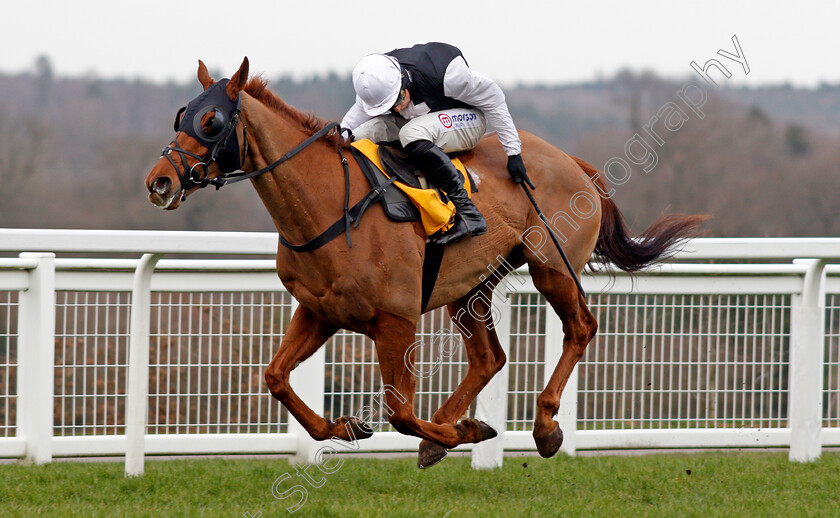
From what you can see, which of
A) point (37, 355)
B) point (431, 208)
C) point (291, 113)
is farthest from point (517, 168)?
point (37, 355)

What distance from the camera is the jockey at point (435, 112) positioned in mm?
4499

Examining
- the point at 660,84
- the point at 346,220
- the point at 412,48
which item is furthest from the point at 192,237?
the point at 660,84

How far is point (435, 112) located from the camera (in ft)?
15.6

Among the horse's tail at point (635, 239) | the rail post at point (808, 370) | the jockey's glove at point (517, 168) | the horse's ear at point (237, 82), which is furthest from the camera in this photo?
the rail post at point (808, 370)

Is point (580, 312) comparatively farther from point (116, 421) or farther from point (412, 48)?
point (116, 421)

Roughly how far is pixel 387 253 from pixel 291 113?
722mm

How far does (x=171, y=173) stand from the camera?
3.85 meters

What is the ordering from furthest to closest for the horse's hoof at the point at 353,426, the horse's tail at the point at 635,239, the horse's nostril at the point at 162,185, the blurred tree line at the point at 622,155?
Answer: the blurred tree line at the point at 622,155 → the horse's tail at the point at 635,239 → the horse's hoof at the point at 353,426 → the horse's nostril at the point at 162,185

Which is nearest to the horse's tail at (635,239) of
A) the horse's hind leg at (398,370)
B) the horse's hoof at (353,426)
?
the horse's hind leg at (398,370)

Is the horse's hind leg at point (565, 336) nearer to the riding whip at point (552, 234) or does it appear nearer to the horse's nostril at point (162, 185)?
the riding whip at point (552, 234)

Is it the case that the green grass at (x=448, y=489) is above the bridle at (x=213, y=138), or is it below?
below

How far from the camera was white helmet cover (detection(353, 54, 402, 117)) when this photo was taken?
14.6ft

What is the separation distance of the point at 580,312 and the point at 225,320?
186cm

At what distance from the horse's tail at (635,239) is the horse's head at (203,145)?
7.12 ft
